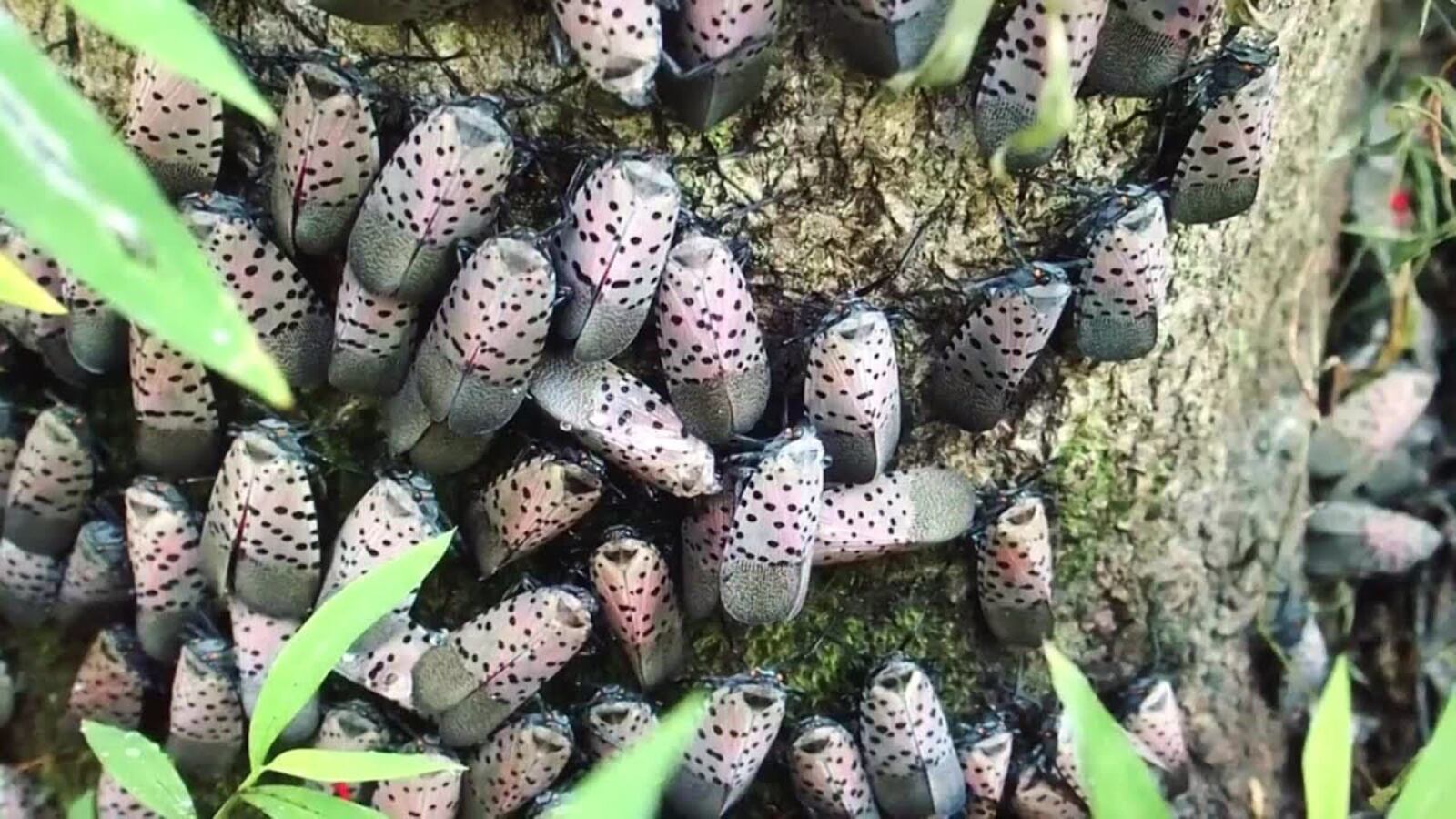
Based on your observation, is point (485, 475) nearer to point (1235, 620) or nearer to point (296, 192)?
point (296, 192)

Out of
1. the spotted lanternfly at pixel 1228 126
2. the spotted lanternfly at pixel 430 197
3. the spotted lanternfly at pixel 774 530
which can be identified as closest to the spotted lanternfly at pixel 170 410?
the spotted lanternfly at pixel 430 197

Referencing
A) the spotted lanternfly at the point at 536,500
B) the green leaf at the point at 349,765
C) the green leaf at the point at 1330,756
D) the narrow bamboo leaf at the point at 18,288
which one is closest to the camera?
the narrow bamboo leaf at the point at 18,288

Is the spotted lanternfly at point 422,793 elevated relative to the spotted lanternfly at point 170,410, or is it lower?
lower

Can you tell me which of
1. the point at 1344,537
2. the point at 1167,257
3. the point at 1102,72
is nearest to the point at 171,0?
the point at 1102,72

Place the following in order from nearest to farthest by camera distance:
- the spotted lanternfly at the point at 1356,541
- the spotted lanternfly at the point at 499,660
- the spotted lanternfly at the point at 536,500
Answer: the spotted lanternfly at the point at 536,500
the spotted lanternfly at the point at 499,660
the spotted lanternfly at the point at 1356,541

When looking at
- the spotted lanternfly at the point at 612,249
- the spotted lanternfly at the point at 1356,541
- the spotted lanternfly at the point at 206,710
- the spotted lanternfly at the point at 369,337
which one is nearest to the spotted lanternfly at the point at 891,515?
the spotted lanternfly at the point at 612,249

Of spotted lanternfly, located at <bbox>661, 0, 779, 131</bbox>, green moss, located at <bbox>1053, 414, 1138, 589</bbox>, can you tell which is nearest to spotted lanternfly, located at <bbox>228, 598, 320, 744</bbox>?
spotted lanternfly, located at <bbox>661, 0, 779, 131</bbox>

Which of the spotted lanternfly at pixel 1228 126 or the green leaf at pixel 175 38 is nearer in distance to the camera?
the green leaf at pixel 175 38

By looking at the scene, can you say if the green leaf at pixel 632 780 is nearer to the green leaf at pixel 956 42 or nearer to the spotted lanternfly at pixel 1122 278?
the green leaf at pixel 956 42

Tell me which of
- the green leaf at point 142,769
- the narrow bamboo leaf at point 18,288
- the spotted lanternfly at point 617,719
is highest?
the narrow bamboo leaf at point 18,288
